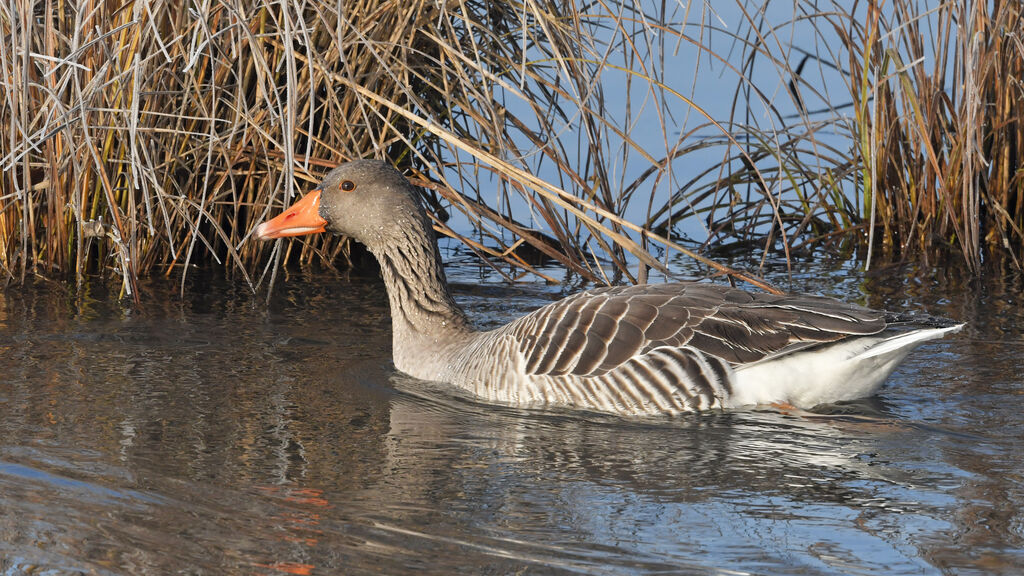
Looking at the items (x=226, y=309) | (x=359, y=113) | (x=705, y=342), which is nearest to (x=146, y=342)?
(x=226, y=309)

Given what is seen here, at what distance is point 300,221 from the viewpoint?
7535 millimetres

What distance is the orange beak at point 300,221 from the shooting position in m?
7.51

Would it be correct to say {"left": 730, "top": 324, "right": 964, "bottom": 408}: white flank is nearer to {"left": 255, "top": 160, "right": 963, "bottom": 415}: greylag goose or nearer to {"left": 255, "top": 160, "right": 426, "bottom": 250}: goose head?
{"left": 255, "top": 160, "right": 963, "bottom": 415}: greylag goose

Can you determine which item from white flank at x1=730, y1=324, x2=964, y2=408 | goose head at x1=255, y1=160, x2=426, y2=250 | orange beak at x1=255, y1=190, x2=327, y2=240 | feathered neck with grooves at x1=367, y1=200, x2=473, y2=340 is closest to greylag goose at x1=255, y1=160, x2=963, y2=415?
white flank at x1=730, y1=324, x2=964, y2=408

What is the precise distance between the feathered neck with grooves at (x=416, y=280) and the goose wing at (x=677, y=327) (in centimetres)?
78

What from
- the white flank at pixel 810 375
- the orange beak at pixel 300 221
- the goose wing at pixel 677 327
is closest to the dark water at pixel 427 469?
the white flank at pixel 810 375

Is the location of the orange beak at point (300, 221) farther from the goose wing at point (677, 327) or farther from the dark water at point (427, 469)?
the goose wing at point (677, 327)

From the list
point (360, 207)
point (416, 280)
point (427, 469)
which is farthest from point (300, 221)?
point (427, 469)

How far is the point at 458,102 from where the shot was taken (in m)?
8.59

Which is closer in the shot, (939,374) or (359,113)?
(939,374)

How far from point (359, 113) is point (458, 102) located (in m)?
0.78

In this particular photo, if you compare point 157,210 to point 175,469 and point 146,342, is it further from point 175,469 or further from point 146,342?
point 175,469

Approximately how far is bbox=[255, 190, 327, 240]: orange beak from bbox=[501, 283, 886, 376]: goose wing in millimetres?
1496

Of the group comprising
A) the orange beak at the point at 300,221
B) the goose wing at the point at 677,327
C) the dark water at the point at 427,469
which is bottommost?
the dark water at the point at 427,469
